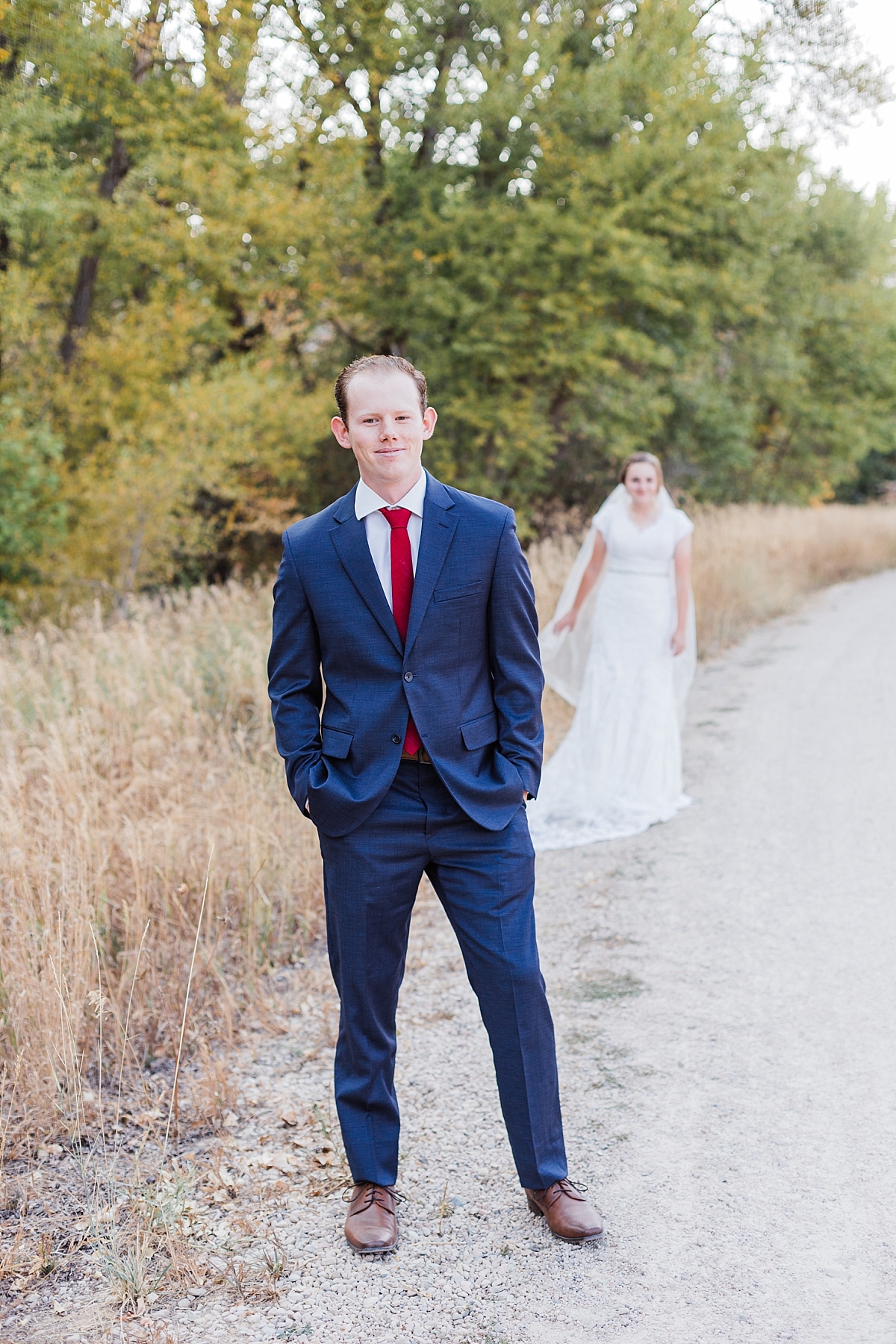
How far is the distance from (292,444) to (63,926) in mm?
12208

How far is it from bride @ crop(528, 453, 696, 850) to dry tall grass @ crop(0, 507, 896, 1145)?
1.07 m

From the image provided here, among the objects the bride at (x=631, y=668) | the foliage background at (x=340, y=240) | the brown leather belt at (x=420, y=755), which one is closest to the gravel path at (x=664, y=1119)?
the bride at (x=631, y=668)

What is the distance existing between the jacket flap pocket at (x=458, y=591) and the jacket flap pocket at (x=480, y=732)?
299mm

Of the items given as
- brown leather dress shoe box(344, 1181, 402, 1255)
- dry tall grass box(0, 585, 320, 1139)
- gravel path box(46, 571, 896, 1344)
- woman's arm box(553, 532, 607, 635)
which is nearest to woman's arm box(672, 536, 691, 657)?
woman's arm box(553, 532, 607, 635)

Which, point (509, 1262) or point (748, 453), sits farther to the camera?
point (748, 453)

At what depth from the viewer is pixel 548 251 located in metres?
14.0

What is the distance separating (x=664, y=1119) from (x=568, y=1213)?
0.67 metres

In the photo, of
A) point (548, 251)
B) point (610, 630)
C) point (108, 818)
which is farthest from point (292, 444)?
point (108, 818)

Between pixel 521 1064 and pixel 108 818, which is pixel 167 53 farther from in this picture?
pixel 521 1064

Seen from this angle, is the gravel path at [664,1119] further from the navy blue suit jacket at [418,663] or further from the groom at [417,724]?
the navy blue suit jacket at [418,663]

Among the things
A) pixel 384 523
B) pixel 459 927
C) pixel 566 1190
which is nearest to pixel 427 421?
pixel 384 523

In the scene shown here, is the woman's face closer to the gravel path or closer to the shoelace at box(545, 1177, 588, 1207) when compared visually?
the gravel path

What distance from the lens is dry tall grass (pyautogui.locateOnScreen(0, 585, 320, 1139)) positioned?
3422 millimetres

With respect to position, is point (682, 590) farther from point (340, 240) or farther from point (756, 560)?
point (340, 240)
